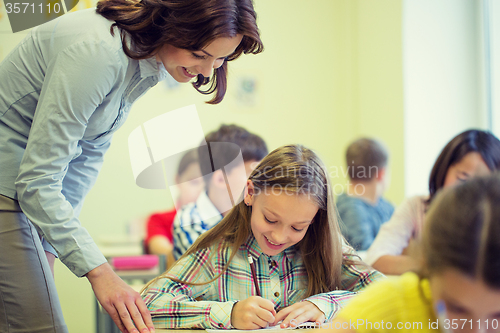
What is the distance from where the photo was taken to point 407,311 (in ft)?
1.65

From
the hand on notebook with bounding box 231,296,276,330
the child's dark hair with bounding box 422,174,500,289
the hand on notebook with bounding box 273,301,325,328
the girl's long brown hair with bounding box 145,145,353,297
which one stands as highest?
the child's dark hair with bounding box 422,174,500,289

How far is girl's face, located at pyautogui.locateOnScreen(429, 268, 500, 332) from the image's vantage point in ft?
1.34

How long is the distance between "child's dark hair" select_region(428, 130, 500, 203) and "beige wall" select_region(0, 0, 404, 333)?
1.27 m

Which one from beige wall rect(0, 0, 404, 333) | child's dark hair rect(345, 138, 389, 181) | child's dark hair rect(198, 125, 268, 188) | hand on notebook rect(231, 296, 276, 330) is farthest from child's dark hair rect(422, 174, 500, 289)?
beige wall rect(0, 0, 404, 333)

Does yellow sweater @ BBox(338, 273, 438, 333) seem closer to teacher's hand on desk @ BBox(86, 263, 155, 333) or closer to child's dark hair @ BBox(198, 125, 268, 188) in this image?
teacher's hand on desk @ BBox(86, 263, 155, 333)

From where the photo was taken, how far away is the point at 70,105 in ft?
2.19

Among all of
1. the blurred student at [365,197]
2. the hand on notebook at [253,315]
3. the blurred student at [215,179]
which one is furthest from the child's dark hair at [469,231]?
the blurred student at [365,197]

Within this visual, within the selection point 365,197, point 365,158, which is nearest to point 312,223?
point 365,197

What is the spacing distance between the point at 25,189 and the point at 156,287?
0.32m

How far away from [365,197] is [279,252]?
4.12ft

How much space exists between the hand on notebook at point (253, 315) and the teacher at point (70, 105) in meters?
0.17

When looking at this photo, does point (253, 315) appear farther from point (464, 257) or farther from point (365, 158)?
point (365, 158)

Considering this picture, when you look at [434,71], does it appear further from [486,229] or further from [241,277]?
[486,229]

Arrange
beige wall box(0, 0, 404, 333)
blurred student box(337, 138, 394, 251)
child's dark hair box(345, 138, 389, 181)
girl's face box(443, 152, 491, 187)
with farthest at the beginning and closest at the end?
1. beige wall box(0, 0, 404, 333)
2. child's dark hair box(345, 138, 389, 181)
3. blurred student box(337, 138, 394, 251)
4. girl's face box(443, 152, 491, 187)
